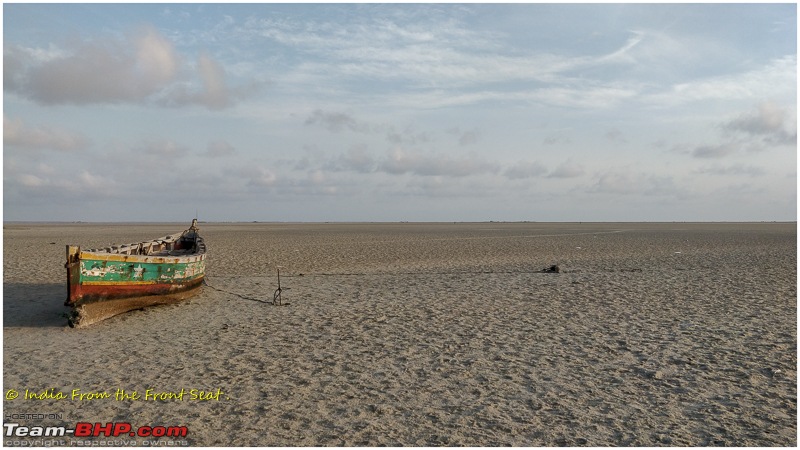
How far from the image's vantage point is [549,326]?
11.4m

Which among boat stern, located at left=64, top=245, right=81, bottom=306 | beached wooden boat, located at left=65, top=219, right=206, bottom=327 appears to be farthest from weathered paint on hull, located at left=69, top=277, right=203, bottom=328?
boat stern, located at left=64, top=245, right=81, bottom=306

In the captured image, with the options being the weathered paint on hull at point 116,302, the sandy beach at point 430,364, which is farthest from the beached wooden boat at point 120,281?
the sandy beach at point 430,364

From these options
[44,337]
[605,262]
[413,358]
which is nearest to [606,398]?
[413,358]

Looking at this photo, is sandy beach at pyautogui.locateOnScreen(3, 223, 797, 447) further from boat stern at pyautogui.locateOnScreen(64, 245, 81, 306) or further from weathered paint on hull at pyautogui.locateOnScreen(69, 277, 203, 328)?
boat stern at pyautogui.locateOnScreen(64, 245, 81, 306)

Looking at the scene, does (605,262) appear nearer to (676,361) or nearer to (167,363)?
(676,361)

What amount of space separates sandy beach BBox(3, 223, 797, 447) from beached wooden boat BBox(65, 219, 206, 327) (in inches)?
13.9

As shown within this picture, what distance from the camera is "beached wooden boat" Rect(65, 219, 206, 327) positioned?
11500 mm

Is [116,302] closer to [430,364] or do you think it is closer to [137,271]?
[137,271]

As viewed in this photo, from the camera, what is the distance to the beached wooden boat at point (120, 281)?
1150 centimetres

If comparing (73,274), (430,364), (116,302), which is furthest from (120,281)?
(430,364)

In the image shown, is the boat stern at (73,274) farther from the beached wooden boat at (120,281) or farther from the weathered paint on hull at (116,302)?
the weathered paint on hull at (116,302)

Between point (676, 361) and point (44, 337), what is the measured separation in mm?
11505

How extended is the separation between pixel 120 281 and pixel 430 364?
768 cm

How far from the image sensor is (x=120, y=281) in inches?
490
